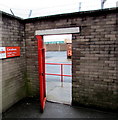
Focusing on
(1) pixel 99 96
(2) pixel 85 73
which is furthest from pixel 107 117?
(2) pixel 85 73

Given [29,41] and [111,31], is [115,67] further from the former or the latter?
[29,41]

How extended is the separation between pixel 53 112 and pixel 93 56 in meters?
2.06

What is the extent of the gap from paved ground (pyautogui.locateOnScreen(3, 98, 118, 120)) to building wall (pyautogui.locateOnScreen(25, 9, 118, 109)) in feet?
0.86

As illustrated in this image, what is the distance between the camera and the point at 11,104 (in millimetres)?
3820

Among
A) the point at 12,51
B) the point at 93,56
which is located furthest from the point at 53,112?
the point at 12,51

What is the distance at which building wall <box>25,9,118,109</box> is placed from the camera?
3.30 metres

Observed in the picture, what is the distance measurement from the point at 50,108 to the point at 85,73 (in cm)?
157

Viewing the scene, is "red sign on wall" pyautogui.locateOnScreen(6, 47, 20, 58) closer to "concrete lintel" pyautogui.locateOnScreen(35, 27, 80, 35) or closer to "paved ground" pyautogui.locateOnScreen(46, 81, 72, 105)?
"concrete lintel" pyautogui.locateOnScreen(35, 27, 80, 35)

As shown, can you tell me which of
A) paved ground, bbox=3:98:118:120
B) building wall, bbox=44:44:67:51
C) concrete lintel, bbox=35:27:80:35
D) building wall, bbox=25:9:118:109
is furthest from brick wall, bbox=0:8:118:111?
building wall, bbox=44:44:67:51

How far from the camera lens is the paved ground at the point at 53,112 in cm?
328

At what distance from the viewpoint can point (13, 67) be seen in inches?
153

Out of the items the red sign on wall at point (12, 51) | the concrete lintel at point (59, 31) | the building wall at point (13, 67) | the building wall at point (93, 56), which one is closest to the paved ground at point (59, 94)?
the building wall at point (93, 56)

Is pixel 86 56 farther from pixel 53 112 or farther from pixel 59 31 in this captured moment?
pixel 53 112

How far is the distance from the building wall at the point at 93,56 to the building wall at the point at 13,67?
829 mm
